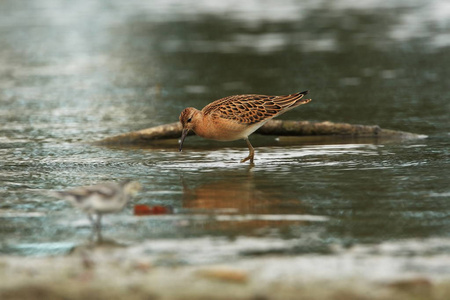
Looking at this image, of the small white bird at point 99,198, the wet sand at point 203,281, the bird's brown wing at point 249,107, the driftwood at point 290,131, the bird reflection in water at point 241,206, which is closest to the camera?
the wet sand at point 203,281

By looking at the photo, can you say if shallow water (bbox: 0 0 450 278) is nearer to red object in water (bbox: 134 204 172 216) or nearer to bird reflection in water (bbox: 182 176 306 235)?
bird reflection in water (bbox: 182 176 306 235)

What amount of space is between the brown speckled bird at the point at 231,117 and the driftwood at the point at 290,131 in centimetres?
81

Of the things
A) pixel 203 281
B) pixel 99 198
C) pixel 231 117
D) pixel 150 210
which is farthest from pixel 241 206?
pixel 231 117

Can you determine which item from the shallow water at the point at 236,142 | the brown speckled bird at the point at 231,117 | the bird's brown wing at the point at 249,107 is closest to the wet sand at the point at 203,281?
the shallow water at the point at 236,142

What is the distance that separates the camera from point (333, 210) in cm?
957

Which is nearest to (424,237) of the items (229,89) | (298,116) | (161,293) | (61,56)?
(161,293)

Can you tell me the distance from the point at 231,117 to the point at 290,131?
1.73 m

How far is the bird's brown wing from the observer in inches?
527

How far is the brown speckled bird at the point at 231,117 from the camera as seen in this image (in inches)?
521

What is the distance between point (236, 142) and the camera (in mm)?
15156

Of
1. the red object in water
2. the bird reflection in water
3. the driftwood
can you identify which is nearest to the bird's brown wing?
the driftwood

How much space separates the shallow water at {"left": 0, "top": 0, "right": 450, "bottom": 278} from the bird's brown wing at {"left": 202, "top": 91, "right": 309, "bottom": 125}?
1.94 ft

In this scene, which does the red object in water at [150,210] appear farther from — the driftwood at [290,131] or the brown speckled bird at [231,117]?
the driftwood at [290,131]

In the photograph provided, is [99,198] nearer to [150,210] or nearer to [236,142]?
[150,210]
